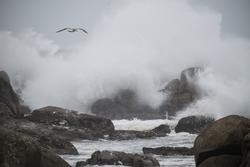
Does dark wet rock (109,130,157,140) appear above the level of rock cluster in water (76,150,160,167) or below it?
above

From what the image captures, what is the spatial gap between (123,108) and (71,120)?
1023 inches

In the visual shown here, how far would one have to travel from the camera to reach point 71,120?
118 ft

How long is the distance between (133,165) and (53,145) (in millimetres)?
7049

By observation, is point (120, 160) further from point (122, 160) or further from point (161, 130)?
point (161, 130)

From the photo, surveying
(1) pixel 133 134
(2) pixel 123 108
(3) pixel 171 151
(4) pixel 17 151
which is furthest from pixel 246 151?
(2) pixel 123 108

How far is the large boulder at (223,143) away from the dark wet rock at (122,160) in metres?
5.27

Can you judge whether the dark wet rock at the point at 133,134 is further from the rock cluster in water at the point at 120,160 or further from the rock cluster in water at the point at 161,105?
the rock cluster in water at the point at 161,105

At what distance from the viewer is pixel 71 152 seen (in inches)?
898

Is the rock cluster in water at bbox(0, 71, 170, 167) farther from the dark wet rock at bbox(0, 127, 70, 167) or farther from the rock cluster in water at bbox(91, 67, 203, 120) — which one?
the rock cluster in water at bbox(91, 67, 203, 120)

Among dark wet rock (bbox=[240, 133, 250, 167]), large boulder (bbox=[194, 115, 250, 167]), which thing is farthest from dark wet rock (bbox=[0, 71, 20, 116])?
dark wet rock (bbox=[240, 133, 250, 167])

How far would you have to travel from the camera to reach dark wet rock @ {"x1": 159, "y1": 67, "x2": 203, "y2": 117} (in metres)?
60.3

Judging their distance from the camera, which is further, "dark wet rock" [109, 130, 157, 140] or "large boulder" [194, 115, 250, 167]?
"dark wet rock" [109, 130, 157, 140]

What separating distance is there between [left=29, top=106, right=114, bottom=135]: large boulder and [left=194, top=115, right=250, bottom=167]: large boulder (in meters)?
23.6

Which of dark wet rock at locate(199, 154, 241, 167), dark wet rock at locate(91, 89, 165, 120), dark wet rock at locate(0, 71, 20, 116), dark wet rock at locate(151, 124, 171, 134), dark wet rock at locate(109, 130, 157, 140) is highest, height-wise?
dark wet rock at locate(91, 89, 165, 120)
